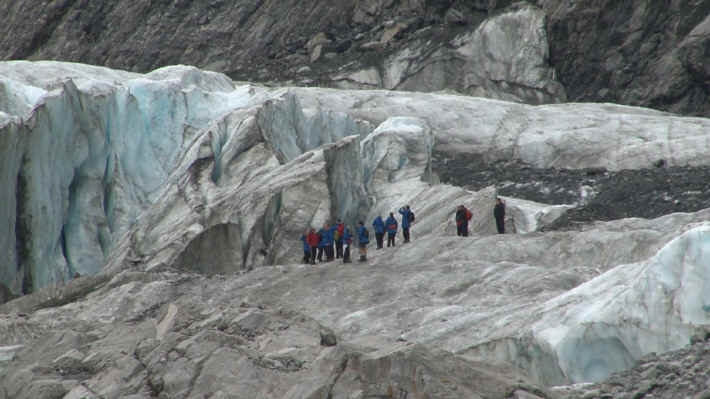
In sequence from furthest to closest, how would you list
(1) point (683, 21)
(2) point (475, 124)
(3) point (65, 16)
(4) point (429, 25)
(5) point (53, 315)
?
1. (3) point (65, 16)
2. (4) point (429, 25)
3. (1) point (683, 21)
4. (2) point (475, 124)
5. (5) point (53, 315)

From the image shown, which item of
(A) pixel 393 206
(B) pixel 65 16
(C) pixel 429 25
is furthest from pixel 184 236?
(B) pixel 65 16

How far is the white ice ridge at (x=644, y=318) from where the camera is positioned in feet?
56.2

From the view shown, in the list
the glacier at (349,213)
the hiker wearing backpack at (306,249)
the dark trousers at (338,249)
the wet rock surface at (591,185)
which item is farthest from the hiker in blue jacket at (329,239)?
the wet rock surface at (591,185)

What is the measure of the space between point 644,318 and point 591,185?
21.9 m

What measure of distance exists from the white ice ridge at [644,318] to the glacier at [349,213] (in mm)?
25

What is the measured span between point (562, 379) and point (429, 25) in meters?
49.3

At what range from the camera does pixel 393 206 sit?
112 feet

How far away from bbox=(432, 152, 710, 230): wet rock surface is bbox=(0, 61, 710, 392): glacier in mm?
1519

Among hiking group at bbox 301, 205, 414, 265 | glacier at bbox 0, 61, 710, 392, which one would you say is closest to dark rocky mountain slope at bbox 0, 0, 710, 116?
glacier at bbox 0, 61, 710, 392

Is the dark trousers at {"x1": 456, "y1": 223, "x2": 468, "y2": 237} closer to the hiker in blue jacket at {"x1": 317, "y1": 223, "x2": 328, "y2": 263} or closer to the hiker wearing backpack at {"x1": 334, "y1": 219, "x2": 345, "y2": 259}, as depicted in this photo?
the hiker wearing backpack at {"x1": 334, "y1": 219, "x2": 345, "y2": 259}

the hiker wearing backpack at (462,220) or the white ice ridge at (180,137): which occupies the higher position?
the white ice ridge at (180,137)

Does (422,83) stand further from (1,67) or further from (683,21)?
(1,67)

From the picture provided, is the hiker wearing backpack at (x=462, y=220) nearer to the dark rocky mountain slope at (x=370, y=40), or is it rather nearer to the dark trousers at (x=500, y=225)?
the dark trousers at (x=500, y=225)

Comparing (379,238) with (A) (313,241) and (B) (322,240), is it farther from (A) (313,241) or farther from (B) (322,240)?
(A) (313,241)
